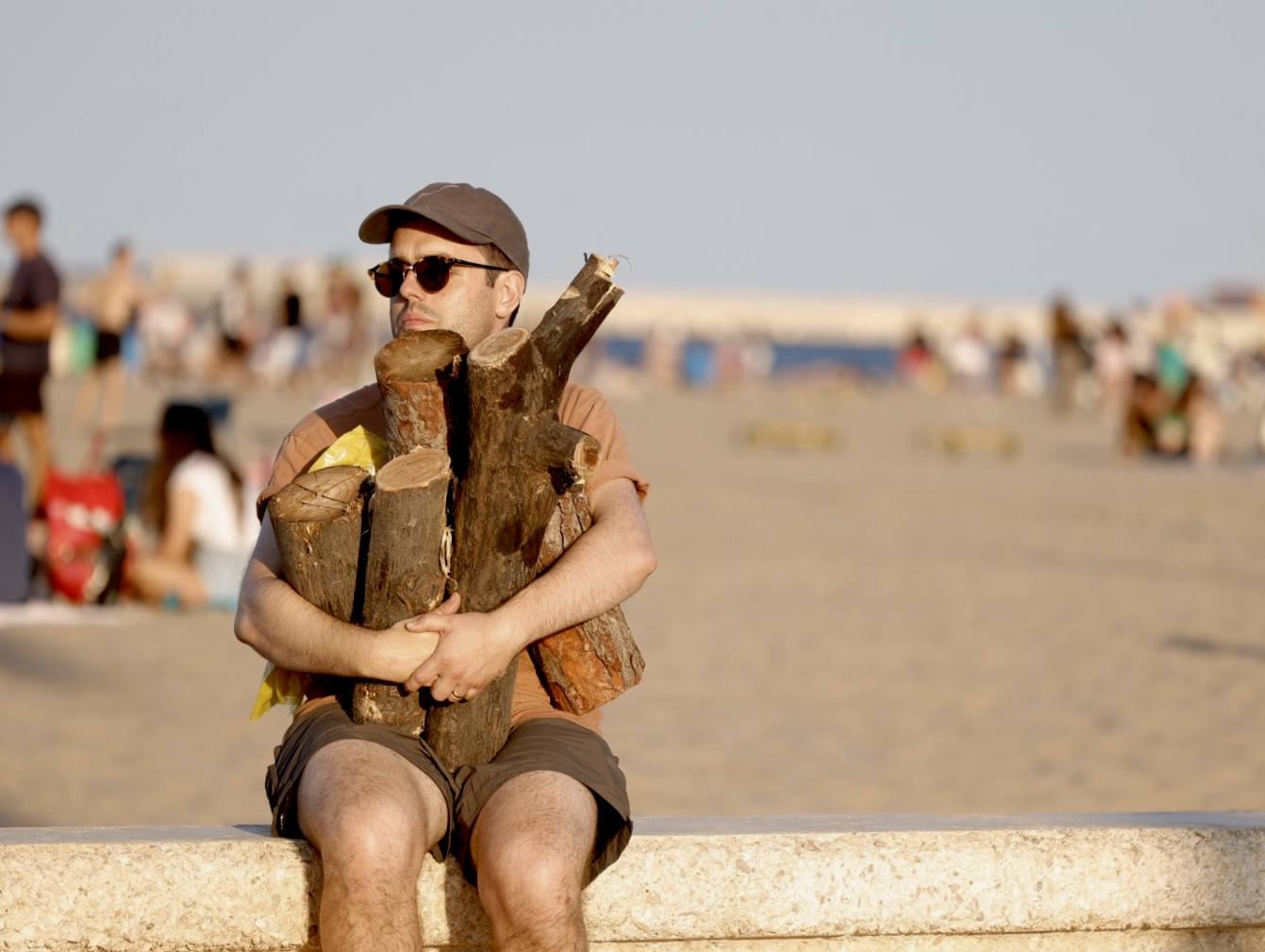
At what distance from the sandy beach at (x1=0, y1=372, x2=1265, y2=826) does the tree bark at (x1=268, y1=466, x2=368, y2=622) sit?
3025 mm

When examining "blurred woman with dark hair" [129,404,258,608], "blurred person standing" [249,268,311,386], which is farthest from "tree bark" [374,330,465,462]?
"blurred person standing" [249,268,311,386]

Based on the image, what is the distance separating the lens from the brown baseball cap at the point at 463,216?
3.50m

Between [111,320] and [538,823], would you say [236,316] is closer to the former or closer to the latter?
[111,320]

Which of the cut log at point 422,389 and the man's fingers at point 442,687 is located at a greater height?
the cut log at point 422,389

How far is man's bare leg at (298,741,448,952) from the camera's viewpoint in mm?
2988

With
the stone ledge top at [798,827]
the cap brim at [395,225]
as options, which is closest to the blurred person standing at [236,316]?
the cap brim at [395,225]

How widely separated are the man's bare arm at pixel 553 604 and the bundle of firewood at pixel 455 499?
0.21ft

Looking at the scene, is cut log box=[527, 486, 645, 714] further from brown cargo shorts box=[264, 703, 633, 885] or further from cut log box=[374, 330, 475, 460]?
cut log box=[374, 330, 475, 460]

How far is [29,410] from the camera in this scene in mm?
11898

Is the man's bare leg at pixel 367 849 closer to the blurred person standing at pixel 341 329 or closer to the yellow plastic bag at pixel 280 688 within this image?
the yellow plastic bag at pixel 280 688

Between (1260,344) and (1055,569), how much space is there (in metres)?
41.5

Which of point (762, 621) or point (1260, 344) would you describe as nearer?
point (762, 621)

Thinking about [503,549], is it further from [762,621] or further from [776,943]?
[762,621]

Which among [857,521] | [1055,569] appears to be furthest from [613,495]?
[857,521]
